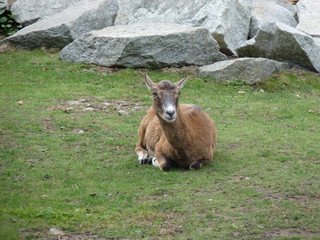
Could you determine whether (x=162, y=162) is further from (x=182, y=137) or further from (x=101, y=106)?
(x=101, y=106)

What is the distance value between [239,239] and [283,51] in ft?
35.5

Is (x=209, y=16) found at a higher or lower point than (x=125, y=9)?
higher

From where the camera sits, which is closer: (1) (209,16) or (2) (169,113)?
(2) (169,113)

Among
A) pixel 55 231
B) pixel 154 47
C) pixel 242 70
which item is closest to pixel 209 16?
pixel 154 47

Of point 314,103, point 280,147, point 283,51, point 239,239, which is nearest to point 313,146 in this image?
point 280,147

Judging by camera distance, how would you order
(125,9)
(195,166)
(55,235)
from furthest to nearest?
(125,9)
(195,166)
(55,235)

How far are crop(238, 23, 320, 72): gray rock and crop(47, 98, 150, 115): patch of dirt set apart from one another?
4101mm

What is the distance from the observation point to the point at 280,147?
11.0 meters

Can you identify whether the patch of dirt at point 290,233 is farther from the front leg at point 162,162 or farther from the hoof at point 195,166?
the front leg at point 162,162

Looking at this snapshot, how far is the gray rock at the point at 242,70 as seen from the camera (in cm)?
1564

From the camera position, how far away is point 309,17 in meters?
19.2

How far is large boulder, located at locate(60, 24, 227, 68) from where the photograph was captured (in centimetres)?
1595

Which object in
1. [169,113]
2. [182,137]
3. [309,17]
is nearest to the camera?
[169,113]

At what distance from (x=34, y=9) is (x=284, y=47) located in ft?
27.5
